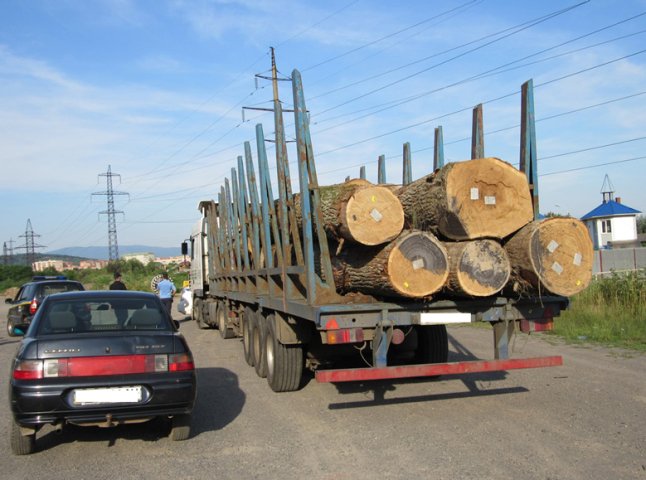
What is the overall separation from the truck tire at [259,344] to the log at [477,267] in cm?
323

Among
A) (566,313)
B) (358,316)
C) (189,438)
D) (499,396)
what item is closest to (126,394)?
(189,438)

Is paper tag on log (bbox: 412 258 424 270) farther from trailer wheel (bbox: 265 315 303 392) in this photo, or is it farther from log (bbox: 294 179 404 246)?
trailer wheel (bbox: 265 315 303 392)

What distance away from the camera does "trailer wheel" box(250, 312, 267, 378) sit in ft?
27.0

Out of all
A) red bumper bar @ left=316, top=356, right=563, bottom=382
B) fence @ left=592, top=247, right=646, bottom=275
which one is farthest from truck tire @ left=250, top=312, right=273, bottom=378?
fence @ left=592, top=247, right=646, bottom=275

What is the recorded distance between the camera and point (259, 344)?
8594mm

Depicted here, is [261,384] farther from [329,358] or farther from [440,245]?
[440,245]

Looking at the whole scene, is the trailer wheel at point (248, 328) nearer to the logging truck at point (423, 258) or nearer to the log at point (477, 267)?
the logging truck at point (423, 258)

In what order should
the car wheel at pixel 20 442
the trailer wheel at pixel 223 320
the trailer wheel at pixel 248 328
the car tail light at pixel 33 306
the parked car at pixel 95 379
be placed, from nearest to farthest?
the parked car at pixel 95 379
the car wheel at pixel 20 442
the trailer wheel at pixel 248 328
the trailer wheel at pixel 223 320
the car tail light at pixel 33 306

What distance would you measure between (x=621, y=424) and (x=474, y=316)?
1.64 meters

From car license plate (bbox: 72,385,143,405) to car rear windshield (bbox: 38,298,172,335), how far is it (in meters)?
0.76

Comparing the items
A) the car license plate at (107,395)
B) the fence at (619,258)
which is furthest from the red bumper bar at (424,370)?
the fence at (619,258)

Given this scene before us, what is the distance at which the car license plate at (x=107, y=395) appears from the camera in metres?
4.88

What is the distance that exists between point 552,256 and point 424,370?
1631mm

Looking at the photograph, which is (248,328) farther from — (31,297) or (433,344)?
(31,297)
